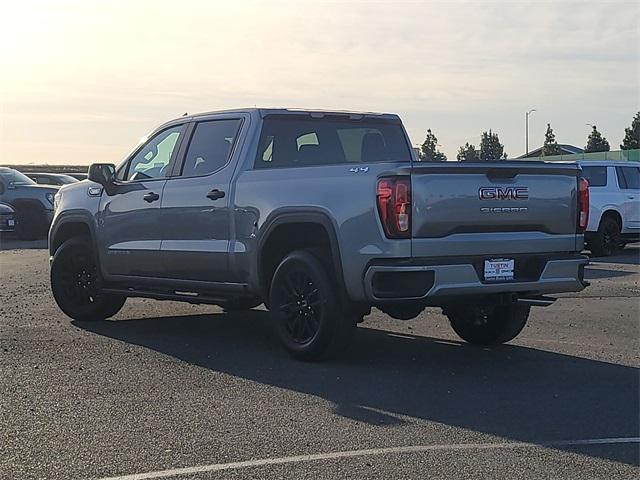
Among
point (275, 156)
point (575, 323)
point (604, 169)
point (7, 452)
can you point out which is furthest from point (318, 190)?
point (604, 169)

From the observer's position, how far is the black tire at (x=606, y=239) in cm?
1767

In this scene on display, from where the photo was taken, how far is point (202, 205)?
27.3 ft

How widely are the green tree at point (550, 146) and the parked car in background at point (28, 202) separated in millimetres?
50610

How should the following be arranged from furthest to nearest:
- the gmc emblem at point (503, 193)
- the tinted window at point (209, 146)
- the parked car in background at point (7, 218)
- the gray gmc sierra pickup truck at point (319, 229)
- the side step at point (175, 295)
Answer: the parked car in background at point (7, 218) → the tinted window at point (209, 146) → the side step at point (175, 295) → the gmc emblem at point (503, 193) → the gray gmc sierra pickup truck at point (319, 229)

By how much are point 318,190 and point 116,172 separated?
307 cm

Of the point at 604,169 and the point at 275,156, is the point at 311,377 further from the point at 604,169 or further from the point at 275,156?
the point at 604,169

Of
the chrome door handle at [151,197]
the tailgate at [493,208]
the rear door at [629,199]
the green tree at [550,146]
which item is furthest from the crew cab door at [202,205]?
the green tree at [550,146]

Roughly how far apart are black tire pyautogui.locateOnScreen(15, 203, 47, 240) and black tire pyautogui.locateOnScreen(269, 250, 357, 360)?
16.2 meters

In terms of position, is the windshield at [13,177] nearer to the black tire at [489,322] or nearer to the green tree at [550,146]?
the black tire at [489,322]

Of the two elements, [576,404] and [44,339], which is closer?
[576,404]

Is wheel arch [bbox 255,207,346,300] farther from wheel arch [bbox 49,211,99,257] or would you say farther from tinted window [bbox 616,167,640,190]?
tinted window [bbox 616,167,640,190]

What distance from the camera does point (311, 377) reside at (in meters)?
6.96

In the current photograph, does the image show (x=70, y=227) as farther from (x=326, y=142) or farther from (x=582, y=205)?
(x=582, y=205)

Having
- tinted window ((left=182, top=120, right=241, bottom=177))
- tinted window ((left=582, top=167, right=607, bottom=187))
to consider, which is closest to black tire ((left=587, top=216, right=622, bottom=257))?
tinted window ((left=582, top=167, right=607, bottom=187))
